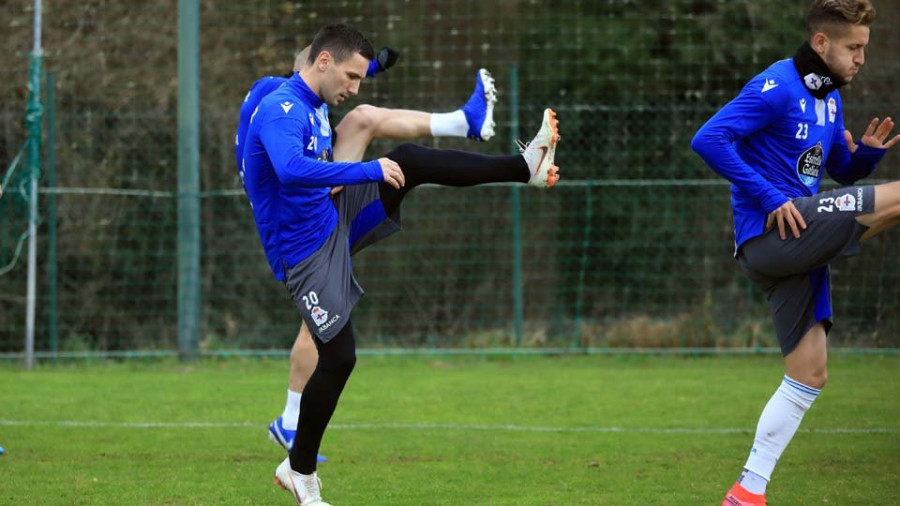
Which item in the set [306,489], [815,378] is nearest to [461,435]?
[306,489]

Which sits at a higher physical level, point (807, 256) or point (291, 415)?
point (807, 256)

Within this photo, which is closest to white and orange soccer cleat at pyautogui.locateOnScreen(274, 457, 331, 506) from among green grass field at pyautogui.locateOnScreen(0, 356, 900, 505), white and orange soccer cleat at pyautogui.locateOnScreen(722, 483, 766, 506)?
→ green grass field at pyautogui.locateOnScreen(0, 356, 900, 505)

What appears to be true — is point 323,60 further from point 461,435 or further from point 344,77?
point 461,435

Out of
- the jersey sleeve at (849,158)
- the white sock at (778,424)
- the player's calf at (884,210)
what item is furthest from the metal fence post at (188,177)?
the player's calf at (884,210)

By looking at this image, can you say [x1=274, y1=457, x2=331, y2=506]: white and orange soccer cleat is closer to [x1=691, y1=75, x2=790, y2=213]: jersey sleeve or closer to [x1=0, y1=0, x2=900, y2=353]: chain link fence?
[x1=691, y1=75, x2=790, y2=213]: jersey sleeve

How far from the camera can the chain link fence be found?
1224 centimetres

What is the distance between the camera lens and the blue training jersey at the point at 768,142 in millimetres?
5242

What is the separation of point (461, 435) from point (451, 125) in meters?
2.07

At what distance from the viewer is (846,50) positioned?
5285 millimetres

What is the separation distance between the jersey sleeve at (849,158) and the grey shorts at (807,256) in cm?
57

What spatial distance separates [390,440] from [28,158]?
570 centimetres

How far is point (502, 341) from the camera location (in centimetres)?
1233

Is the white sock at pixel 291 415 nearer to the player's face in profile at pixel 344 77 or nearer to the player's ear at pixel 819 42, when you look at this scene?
the player's face in profile at pixel 344 77

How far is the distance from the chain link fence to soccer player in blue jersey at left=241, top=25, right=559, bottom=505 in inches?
249
